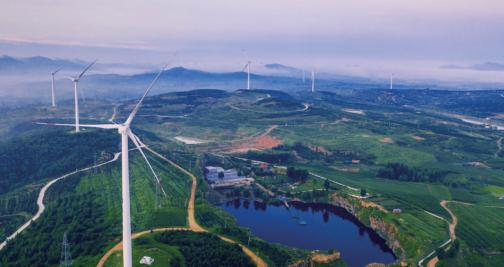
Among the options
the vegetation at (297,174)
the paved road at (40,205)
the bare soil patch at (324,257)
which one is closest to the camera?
the bare soil patch at (324,257)

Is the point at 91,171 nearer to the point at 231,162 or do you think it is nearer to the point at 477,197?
the point at 231,162

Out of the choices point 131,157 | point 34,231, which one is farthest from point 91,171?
point 34,231

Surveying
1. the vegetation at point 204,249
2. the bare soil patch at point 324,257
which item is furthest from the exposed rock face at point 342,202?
the vegetation at point 204,249

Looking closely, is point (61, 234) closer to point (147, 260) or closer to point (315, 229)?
point (147, 260)

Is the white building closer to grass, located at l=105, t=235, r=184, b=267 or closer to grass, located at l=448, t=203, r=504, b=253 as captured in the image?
grass, located at l=105, t=235, r=184, b=267

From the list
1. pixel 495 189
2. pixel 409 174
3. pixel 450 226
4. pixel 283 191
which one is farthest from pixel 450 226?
pixel 283 191

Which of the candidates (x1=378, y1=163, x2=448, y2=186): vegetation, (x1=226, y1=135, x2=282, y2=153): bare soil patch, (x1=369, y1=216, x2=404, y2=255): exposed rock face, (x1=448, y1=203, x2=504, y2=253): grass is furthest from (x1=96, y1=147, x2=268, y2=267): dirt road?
(x1=378, y1=163, x2=448, y2=186): vegetation

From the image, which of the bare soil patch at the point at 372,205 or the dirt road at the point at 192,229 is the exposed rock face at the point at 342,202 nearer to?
the bare soil patch at the point at 372,205
